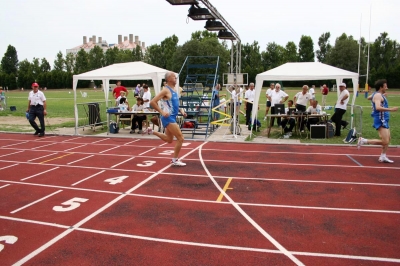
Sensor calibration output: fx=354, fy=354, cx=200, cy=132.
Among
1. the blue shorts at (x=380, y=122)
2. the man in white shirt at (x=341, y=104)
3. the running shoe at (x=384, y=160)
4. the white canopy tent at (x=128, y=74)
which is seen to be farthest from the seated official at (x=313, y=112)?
the white canopy tent at (x=128, y=74)

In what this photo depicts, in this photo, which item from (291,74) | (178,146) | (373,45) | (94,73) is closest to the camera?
(178,146)

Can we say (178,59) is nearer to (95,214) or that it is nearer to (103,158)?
(103,158)

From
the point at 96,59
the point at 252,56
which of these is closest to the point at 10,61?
the point at 96,59

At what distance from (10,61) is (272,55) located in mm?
67533

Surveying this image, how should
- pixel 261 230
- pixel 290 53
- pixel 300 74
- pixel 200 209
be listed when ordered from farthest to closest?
pixel 290 53, pixel 300 74, pixel 200 209, pixel 261 230

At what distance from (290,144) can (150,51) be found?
233ft

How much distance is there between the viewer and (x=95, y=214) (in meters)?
5.36

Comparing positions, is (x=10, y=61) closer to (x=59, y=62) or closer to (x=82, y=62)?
(x=59, y=62)

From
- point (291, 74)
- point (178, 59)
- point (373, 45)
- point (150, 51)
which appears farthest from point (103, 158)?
point (150, 51)

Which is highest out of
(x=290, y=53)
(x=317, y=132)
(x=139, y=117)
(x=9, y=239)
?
(x=290, y=53)

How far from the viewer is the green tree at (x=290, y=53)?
69.4 meters

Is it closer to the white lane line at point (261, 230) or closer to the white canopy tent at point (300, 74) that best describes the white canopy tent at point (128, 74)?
the white canopy tent at point (300, 74)

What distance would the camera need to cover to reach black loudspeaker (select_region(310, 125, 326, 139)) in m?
12.3

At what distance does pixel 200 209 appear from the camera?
557 centimetres
